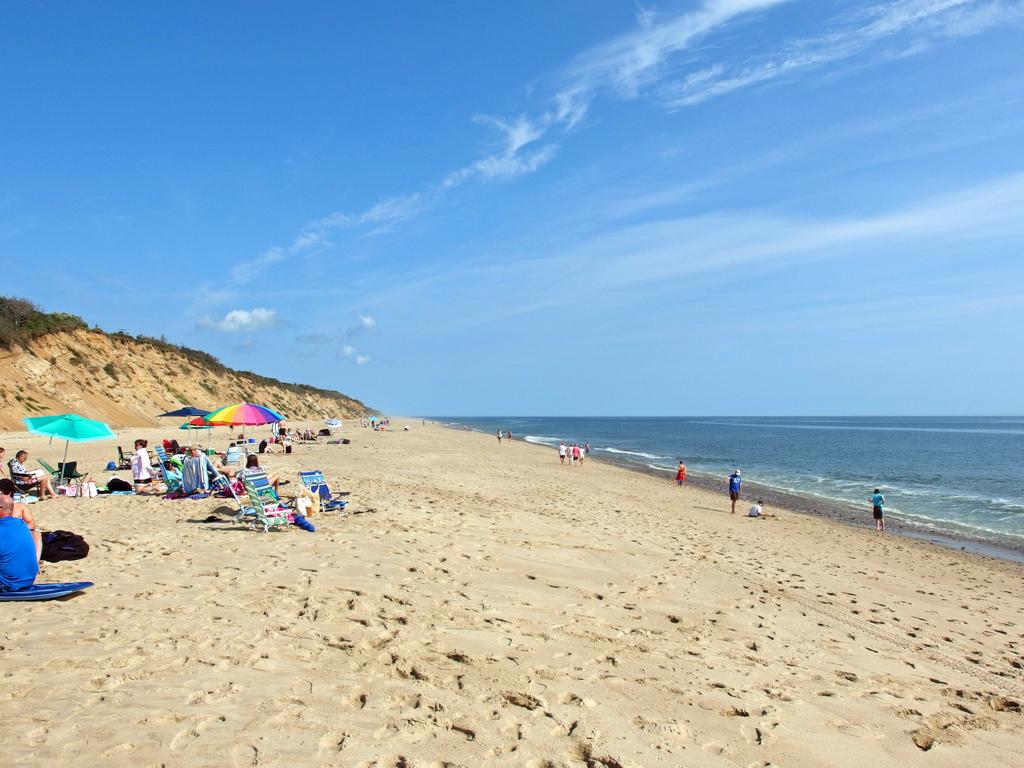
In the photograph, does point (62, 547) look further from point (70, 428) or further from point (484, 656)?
point (70, 428)

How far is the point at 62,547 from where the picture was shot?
686cm

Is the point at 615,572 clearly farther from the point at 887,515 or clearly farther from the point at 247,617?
the point at 887,515

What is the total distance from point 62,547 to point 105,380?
35012mm

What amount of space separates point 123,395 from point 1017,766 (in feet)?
136

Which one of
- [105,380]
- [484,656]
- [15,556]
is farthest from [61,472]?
[105,380]

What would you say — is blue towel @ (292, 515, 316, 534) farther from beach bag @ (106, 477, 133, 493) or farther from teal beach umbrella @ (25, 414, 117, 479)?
beach bag @ (106, 477, 133, 493)

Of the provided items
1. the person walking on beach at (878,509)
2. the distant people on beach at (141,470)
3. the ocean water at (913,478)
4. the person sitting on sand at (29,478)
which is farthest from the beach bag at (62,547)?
the ocean water at (913,478)

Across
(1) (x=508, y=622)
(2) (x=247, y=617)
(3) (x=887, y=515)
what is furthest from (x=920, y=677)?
(3) (x=887, y=515)

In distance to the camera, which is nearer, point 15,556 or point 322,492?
point 15,556

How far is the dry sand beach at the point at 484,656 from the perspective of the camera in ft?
11.6

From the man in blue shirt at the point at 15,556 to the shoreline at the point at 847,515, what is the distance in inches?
617

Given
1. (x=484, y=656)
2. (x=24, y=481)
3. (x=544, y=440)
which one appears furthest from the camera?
(x=544, y=440)

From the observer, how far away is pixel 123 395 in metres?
37.0

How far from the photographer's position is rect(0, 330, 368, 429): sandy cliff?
29.9 meters
